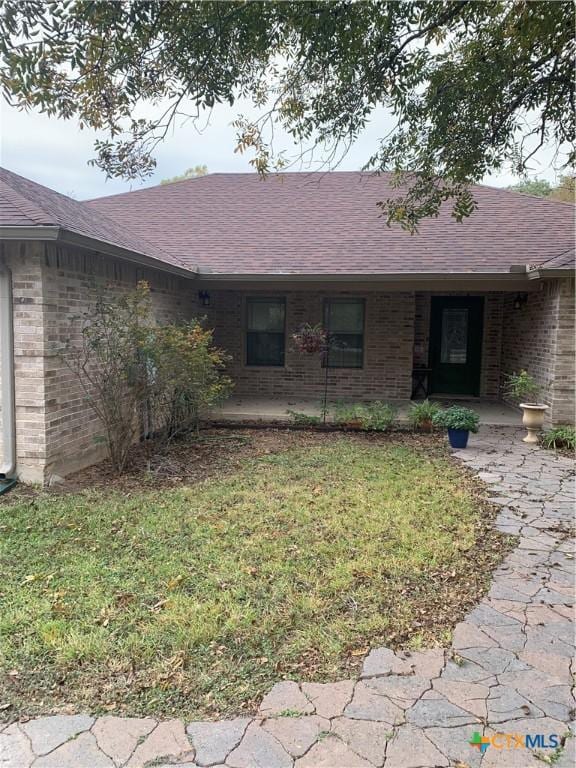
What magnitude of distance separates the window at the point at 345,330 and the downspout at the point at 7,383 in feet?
21.5

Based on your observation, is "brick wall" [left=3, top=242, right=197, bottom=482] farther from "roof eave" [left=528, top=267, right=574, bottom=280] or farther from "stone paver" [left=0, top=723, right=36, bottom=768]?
"roof eave" [left=528, top=267, right=574, bottom=280]

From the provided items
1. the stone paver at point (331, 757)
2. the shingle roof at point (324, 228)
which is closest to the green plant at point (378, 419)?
the shingle roof at point (324, 228)

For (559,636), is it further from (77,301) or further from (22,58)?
(77,301)

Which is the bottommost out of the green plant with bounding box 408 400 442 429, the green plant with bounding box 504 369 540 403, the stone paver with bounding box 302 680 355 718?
the stone paver with bounding box 302 680 355 718

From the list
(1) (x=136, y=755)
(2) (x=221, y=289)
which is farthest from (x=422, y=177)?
(2) (x=221, y=289)

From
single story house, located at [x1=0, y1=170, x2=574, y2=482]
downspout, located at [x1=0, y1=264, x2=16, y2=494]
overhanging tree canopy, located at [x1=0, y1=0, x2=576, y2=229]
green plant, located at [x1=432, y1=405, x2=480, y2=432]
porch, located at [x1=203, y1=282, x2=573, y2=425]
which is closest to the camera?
overhanging tree canopy, located at [x1=0, y1=0, x2=576, y2=229]

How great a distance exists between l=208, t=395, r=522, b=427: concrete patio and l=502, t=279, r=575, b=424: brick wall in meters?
0.93

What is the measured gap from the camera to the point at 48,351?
5.28m

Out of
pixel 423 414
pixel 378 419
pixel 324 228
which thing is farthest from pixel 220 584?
pixel 324 228

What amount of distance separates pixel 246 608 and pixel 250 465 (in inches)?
135

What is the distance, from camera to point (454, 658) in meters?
Answer: 2.62

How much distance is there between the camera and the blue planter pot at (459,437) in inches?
288

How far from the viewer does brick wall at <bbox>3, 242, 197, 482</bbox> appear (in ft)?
16.9

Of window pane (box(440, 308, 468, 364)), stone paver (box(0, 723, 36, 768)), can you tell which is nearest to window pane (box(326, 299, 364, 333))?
window pane (box(440, 308, 468, 364))
